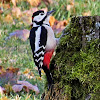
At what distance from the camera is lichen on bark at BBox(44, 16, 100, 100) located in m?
2.98

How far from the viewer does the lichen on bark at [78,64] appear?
2980mm

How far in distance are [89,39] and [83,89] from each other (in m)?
0.49

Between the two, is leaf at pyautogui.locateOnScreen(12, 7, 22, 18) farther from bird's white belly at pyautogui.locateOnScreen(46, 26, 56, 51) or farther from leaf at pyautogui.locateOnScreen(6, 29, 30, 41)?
bird's white belly at pyautogui.locateOnScreen(46, 26, 56, 51)

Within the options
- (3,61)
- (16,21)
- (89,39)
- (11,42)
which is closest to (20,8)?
(16,21)

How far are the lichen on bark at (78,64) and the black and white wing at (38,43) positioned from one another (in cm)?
34

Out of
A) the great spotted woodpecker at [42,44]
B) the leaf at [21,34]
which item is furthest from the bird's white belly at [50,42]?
the leaf at [21,34]

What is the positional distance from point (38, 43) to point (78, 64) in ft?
2.58

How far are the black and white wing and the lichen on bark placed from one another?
34cm

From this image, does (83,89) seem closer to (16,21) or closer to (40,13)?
(40,13)

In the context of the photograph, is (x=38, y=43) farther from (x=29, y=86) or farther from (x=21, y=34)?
(x=21, y=34)

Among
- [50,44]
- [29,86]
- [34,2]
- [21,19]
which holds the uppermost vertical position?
[34,2]

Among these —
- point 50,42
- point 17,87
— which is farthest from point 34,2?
point 50,42

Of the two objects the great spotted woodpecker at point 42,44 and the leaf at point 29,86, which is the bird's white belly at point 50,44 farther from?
the leaf at point 29,86

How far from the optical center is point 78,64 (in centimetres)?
305
